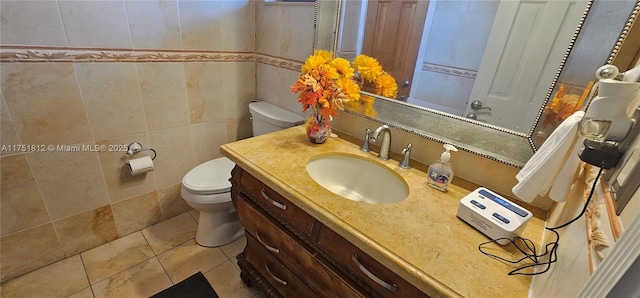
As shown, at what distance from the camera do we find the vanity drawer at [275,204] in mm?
888

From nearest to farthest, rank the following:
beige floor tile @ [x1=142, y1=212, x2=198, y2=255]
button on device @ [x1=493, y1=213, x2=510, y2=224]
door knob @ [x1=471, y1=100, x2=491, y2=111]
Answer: button on device @ [x1=493, y1=213, x2=510, y2=224], door knob @ [x1=471, y1=100, x2=491, y2=111], beige floor tile @ [x1=142, y1=212, x2=198, y2=255]

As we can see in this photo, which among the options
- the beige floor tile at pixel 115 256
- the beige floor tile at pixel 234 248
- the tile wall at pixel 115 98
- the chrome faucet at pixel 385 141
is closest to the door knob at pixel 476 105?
the chrome faucet at pixel 385 141

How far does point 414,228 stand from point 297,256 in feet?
1.40

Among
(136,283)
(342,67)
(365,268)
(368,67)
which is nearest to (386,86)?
(368,67)

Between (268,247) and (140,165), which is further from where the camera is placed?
(140,165)

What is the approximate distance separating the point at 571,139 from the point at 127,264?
1984mm

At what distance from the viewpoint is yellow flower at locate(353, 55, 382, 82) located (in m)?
1.23

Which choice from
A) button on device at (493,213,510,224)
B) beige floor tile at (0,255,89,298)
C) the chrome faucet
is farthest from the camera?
beige floor tile at (0,255,89,298)

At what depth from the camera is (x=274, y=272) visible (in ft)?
3.79

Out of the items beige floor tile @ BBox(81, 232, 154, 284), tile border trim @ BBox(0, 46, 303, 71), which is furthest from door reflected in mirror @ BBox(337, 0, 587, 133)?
beige floor tile @ BBox(81, 232, 154, 284)

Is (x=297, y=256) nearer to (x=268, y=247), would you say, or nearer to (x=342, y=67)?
(x=268, y=247)

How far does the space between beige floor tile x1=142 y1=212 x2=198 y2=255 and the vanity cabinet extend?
25.8 inches

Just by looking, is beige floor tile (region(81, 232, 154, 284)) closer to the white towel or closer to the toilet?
the toilet

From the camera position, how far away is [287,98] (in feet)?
5.48
